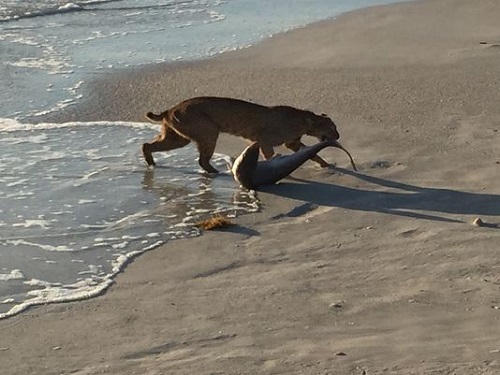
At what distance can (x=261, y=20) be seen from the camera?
689 inches

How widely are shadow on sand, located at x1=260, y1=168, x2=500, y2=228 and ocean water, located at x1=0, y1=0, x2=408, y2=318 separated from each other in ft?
1.49

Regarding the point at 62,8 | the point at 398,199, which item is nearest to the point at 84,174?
the point at 398,199

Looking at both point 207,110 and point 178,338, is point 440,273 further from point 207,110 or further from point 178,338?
point 207,110

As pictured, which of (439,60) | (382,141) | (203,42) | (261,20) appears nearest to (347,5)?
(261,20)

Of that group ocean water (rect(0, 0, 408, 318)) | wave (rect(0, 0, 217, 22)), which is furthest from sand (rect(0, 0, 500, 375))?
wave (rect(0, 0, 217, 22))

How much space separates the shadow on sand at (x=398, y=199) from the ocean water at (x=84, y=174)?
1.49ft

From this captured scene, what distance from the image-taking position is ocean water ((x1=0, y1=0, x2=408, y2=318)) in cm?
726

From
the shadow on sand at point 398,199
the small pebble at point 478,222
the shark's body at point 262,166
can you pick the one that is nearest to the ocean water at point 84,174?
the shark's body at point 262,166

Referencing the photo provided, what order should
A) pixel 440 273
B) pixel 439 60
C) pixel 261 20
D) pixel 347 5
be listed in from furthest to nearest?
pixel 347 5
pixel 261 20
pixel 439 60
pixel 440 273

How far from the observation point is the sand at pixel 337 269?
5.48m

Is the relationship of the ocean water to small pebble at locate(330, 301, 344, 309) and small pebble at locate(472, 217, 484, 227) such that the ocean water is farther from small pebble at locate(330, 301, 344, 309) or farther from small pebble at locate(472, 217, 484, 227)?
small pebble at locate(472, 217, 484, 227)

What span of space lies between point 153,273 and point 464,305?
198 centimetres

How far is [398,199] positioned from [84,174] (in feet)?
8.44

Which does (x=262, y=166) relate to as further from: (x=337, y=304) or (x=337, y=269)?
(x=337, y=304)
